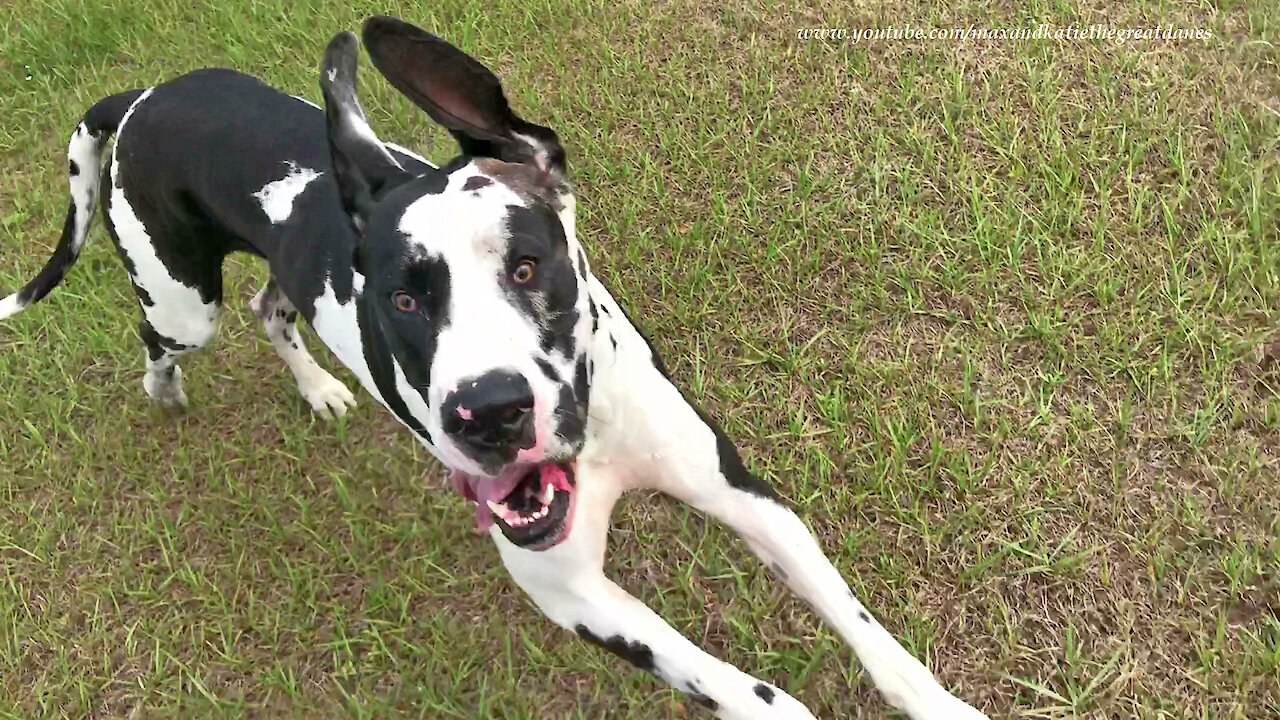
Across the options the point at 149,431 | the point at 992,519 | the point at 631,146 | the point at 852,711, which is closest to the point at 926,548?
the point at 992,519

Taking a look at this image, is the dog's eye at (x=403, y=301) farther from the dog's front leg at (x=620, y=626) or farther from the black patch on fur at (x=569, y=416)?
the dog's front leg at (x=620, y=626)

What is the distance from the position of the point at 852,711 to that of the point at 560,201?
1.71 m

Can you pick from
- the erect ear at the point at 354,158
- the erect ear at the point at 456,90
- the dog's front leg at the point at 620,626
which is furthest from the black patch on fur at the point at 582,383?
the erect ear at the point at 354,158

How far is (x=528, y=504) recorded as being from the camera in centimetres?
224

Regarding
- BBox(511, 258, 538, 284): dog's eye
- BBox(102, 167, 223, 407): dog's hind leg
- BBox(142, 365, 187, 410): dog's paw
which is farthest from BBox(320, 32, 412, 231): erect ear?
BBox(142, 365, 187, 410): dog's paw

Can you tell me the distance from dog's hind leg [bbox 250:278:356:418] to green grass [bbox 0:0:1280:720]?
87 mm

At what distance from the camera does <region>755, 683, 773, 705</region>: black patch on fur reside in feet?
7.82

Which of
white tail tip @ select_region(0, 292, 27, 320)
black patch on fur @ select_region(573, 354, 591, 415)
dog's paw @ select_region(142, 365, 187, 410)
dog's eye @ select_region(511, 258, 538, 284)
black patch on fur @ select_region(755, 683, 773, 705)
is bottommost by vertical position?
dog's paw @ select_region(142, 365, 187, 410)

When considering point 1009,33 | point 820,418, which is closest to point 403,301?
point 820,418

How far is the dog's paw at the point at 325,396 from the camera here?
3979 millimetres

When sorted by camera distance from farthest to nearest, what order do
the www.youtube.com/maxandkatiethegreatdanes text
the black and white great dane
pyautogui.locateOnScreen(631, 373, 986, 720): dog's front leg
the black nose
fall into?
the www.youtube.com/maxandkatiethegreatdanes text
pyautogui.locateOnScreen(631, 373, 986, 720): dog's front leg
the black and white great dane
the black nose

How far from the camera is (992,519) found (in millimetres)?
3178

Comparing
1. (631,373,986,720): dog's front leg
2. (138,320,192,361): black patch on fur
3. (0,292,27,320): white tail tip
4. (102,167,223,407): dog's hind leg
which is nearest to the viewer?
(631,373,986,720): dog's front leg

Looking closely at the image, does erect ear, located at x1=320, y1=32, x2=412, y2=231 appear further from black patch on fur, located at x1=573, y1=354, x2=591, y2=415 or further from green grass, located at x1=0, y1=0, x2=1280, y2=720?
green grass, located at x1=0, y1=0, x2=1280, y2=720
